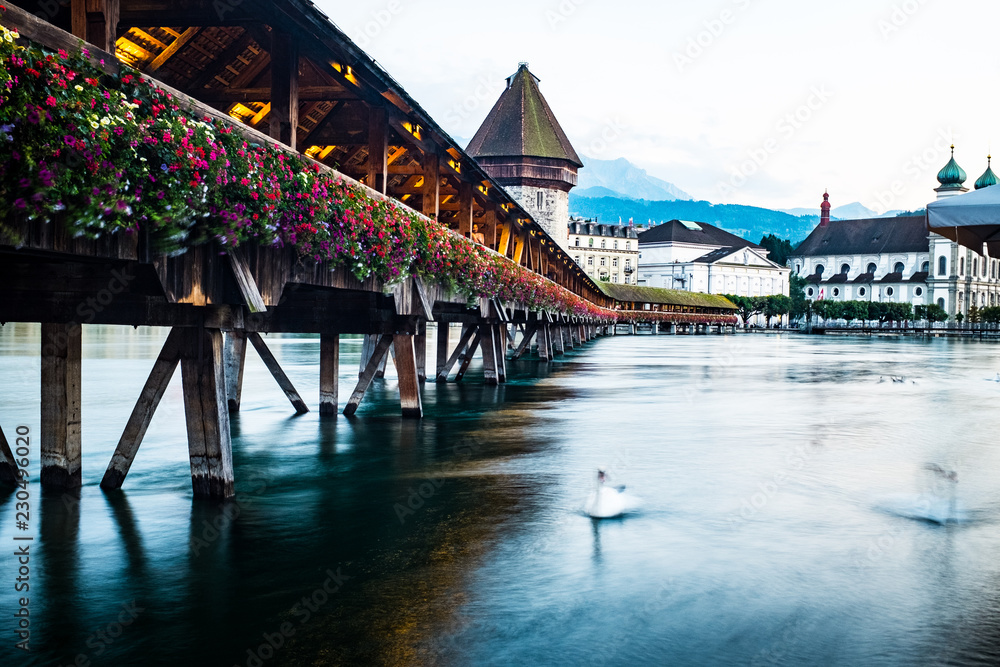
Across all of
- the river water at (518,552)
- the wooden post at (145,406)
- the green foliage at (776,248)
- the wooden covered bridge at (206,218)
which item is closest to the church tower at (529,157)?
the wooden covered bridge at (206,218)

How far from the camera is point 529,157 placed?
82.9m

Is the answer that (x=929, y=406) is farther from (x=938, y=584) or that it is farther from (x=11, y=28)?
(x=11, y=28)

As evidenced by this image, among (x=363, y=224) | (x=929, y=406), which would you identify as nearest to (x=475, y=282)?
(x=363, y=224)

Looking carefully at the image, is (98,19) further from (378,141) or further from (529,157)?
(529,157)

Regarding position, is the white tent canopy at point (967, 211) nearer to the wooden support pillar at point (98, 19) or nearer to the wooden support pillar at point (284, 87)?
the wooden support pillar at point (284, 87)

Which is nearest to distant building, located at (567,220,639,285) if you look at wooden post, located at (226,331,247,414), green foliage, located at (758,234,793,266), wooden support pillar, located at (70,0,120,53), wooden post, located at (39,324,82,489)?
green foliage, located at (758,234,793,266)

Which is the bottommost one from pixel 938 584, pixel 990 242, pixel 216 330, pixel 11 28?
pixel 938 584

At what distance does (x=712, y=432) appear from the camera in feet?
55.0

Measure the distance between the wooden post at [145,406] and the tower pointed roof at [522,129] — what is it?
74595 millimetres

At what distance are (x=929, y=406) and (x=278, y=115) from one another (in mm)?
17408

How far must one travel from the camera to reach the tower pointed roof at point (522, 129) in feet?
274

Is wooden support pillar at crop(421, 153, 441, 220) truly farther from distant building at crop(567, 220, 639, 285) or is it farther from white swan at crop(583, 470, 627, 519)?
distant building at crop(567, 220, 639, 285)

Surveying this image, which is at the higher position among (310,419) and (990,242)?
(990,242)

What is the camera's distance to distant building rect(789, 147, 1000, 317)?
150375 mm
